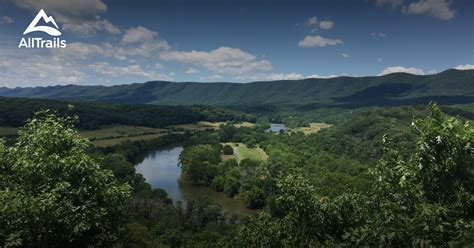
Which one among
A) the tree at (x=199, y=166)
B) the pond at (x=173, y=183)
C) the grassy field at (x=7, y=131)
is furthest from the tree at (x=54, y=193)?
the grassy field at (x=7, y=131)

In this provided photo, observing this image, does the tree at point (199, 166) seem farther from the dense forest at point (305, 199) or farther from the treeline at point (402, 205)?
the treeline at point (402, 205)

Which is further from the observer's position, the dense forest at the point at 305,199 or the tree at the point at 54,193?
the tree at the point at 54,193

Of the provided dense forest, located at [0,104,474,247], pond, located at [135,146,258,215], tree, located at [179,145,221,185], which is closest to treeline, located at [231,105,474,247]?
dense forest, located at [0,104,474,247]

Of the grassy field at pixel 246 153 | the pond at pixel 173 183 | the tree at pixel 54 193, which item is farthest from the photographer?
the grassy field at pixel 246 153

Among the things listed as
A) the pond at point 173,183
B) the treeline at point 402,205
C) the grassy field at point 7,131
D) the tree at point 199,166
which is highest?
the treeline at point 402,205

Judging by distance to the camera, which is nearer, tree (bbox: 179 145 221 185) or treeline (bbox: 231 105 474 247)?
treeline (bbox: 231 105 474 247)

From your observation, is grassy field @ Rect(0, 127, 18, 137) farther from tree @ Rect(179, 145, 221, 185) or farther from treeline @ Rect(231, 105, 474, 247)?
treeline @ Rect(231, 105, 474, 247)
